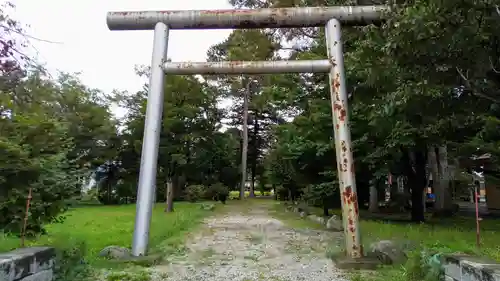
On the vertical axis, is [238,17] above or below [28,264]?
above

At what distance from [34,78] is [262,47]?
34.5 ft

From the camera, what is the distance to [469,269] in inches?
121

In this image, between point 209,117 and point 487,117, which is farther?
point 209,117

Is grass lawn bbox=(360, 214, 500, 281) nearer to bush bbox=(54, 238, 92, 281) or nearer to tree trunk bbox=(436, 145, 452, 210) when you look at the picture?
bush bbox=(54, 238, 92, 281)

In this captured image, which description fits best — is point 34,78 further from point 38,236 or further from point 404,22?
point 404,22

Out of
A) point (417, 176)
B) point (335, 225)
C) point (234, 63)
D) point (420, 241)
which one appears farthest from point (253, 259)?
point (417, 176)

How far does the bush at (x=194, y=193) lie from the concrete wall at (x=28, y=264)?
2104cm

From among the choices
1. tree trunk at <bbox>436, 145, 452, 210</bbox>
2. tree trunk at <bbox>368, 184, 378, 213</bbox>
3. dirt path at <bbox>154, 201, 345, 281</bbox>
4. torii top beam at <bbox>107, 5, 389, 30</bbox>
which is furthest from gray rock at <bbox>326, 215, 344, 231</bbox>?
tree trunk at <bbox>368, 184, 378, 213</bbox>

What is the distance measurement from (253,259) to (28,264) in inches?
135

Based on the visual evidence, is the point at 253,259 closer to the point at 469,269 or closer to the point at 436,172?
the point at 469,269

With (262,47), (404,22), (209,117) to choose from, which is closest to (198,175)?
(209,117)

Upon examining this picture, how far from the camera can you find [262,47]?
14.2 m

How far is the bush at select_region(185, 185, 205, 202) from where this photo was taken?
24844mm

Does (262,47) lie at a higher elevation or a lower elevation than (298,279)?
higher
